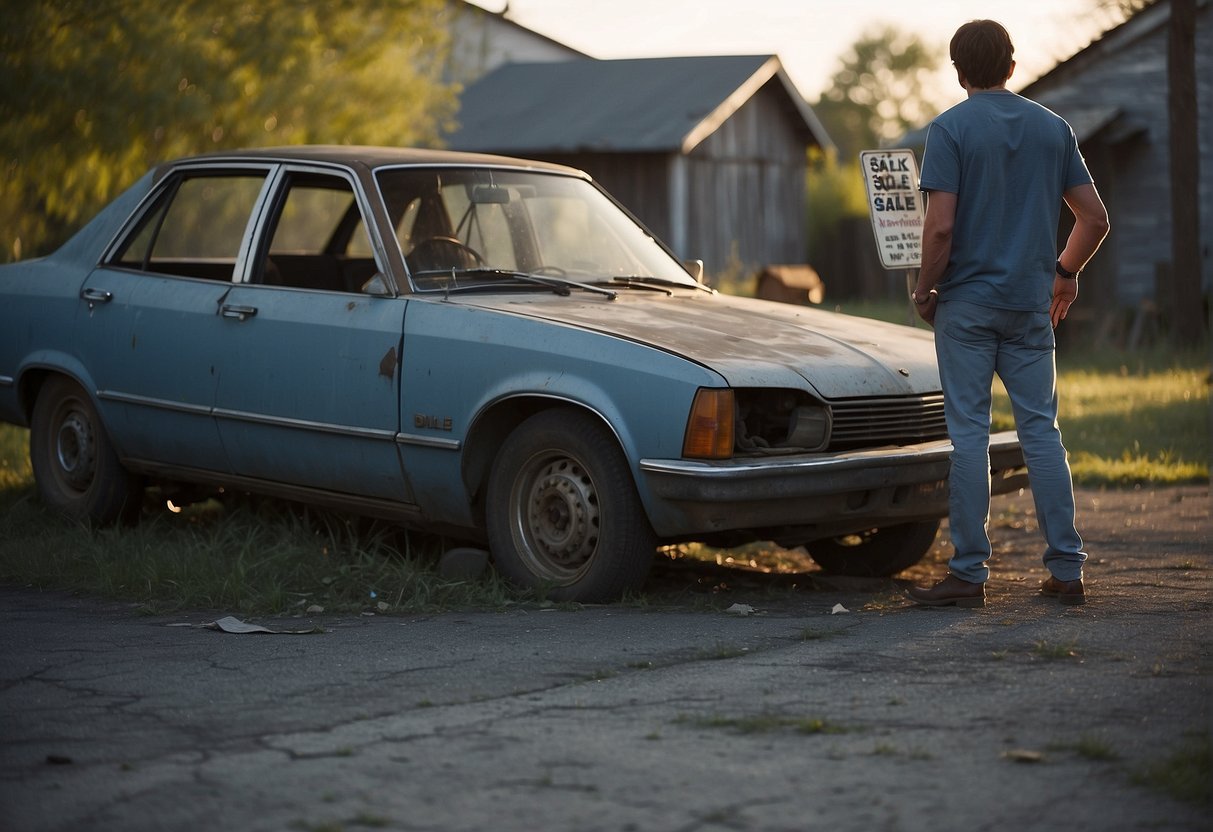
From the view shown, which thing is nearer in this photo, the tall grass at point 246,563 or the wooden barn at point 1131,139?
the tall grass at point 246,563

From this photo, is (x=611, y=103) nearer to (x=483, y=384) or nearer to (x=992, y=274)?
(x=483, y=384)

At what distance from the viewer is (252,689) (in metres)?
4.73

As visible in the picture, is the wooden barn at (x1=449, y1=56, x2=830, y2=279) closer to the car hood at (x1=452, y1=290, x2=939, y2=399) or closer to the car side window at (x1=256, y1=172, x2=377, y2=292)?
the car side window at (x1=256, y1=172, x2=377, y2=292)

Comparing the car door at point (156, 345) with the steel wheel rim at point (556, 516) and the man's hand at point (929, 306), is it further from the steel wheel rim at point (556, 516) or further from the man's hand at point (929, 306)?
the man's hand at point (929, 306)

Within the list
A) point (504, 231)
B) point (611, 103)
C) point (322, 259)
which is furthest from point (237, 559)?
point (611, 103)

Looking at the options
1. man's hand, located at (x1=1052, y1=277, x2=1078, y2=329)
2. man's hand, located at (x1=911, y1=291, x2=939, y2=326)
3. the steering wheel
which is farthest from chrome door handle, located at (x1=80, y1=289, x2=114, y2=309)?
man's hand, located at (x1=1052, y1=277, x2=1078, y2=329)

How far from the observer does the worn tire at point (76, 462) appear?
771 centimetres

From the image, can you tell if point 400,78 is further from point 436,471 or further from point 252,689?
point 252,689

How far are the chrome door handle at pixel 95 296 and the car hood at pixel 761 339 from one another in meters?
2.02

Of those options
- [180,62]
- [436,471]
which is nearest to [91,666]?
[436,471]

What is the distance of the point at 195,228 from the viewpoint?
1284 inches

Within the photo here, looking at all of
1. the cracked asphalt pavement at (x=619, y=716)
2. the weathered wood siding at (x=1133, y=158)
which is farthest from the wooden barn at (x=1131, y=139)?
the cracked asphalt pavement at (x=619, y=716)

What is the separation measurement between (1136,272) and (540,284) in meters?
18.8

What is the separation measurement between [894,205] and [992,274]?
3050 mm
